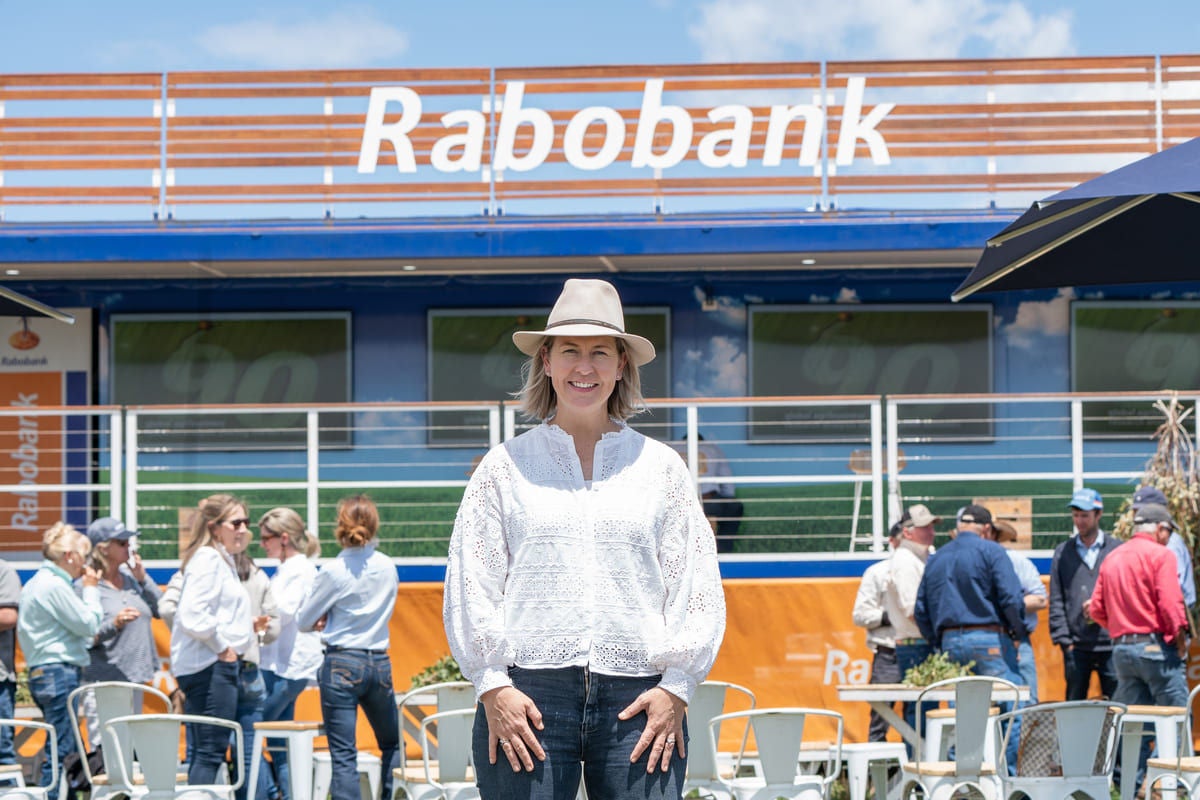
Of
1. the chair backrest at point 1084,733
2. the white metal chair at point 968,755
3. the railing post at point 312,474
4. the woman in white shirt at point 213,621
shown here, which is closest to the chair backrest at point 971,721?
the white metal chair at point 968,755

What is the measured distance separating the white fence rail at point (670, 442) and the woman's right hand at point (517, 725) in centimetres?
997

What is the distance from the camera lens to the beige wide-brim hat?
13.2 feet

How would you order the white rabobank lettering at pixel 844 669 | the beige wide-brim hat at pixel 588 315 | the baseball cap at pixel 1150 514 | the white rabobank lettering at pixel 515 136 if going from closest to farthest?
the beige wide-brim hat at pixel 588 315 → the baseball cap at pixel 1150 514 → the white rabobank lettering at pixel 844 669 → the white rabobank lettering at pixel 515 136

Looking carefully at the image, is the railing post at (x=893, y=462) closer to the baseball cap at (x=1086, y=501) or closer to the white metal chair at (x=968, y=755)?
the baseball cap at (x=1086, y=501)

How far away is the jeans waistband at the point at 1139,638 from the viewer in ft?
31.4

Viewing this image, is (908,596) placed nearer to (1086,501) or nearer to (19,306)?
(1086,501)

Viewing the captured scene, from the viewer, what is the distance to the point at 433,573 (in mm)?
12055

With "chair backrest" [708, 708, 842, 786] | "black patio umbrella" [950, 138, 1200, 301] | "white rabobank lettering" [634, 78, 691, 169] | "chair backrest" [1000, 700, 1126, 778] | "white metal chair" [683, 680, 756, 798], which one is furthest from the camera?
"white rabobank lettering" [634, 78, 691, 169]

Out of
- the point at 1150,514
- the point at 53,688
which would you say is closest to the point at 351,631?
the point at 53,688

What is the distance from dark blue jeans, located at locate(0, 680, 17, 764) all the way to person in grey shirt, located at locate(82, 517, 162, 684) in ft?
1.45

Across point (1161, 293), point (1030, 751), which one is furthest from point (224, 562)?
point (1161, 293)

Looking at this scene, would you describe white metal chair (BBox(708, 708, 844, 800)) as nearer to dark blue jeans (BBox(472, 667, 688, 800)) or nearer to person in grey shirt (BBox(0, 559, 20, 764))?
dark blue jeans (BBox(472, 667, 688, 800))

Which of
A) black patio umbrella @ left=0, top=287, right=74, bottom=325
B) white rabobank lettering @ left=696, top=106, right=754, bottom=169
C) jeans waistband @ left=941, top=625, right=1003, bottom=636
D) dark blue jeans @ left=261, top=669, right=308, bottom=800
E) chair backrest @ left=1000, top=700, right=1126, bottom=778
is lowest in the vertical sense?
dark blue jeans @ left=261, top=669, right=308, bottom=800

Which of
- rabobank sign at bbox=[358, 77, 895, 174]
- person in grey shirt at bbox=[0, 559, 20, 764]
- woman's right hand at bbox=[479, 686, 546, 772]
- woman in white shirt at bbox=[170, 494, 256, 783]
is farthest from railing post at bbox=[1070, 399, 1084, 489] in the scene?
woman's right hand at bbox=[479, 686, 546, 772]
